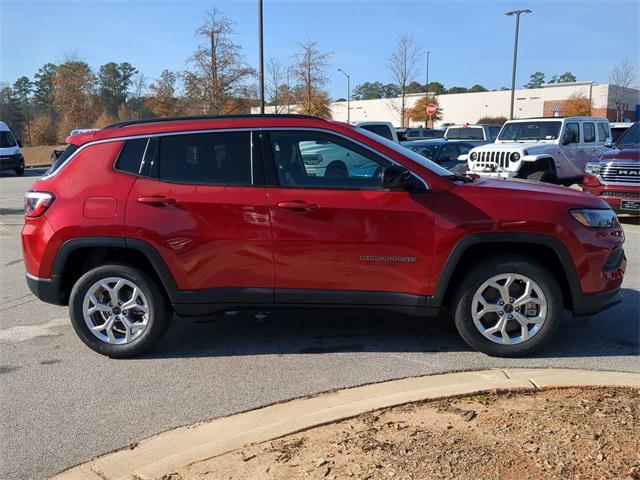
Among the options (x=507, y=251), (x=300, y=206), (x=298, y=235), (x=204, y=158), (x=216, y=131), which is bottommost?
(x=507, y=251)

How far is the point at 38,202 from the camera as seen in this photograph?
4555mm

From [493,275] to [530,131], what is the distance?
11598mm

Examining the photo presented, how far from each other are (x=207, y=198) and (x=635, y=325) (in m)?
3.95

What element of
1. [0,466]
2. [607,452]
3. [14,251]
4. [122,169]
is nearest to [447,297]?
[607,452]

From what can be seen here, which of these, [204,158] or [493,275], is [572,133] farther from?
[204,158]

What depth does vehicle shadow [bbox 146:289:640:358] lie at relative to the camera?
4.73 metres

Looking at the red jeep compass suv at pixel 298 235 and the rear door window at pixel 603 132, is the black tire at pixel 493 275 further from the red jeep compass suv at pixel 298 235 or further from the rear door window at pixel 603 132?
the rear door window at pixel 603 132

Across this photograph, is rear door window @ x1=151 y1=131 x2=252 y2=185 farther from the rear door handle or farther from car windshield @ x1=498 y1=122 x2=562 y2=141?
car windshield @ x1=498 y1=122 x2=562 y2=141

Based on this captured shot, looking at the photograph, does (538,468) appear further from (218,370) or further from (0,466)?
(0,466)

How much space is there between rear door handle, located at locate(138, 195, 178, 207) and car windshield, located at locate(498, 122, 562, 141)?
40.3 ft

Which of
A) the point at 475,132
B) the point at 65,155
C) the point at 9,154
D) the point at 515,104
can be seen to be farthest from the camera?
the point at 515,104

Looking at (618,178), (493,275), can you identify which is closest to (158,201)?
(493,275)

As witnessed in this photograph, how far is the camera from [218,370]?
14.4 feet

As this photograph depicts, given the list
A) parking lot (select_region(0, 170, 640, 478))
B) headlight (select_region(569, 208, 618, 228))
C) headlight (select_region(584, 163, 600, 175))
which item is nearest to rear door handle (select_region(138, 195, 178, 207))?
parking lot (select_region(0, 170, 640, 478))
